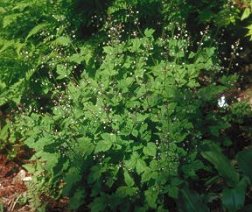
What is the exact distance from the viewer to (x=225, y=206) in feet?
10.5

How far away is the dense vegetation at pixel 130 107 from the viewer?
345cm

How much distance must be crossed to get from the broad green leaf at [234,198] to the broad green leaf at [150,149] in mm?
534

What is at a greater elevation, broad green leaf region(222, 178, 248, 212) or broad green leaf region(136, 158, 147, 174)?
broad green leaf region(136, 158, 147, 174)

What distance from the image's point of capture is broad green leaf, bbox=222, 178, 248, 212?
317cm

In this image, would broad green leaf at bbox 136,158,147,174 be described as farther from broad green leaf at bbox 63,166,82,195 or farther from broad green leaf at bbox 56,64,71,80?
broad green leaf at bbox 56,64,71,80

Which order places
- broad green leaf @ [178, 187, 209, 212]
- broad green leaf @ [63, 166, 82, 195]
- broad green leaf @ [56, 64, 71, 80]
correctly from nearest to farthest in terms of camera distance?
broad green leaf @ [178, 187, 209, 212] → broad green leaf @ [63, 166, 82, 195] → broad green leaf @ [56, 64, 71, 80]

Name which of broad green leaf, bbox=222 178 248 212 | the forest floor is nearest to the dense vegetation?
broad green leaf, bbox=222 178 248 212

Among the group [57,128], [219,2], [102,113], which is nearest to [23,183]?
[57,128]

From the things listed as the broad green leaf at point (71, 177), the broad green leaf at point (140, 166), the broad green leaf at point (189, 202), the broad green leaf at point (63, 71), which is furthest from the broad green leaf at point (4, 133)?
the broad green leaf at point (189, 202)

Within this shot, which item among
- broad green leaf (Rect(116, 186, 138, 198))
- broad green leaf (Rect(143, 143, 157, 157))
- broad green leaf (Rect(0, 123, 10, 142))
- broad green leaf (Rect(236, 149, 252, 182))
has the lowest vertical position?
broad green leaf (Rect(116, 186, 138, 198))

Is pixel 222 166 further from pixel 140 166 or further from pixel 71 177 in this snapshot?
pixel 71 177

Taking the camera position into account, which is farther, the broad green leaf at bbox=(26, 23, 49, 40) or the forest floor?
the broad green leaf at bbox=(26, 23, 49, 40)

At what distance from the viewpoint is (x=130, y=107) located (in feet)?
12.0

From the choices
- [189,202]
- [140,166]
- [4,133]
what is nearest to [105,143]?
[140,166]
